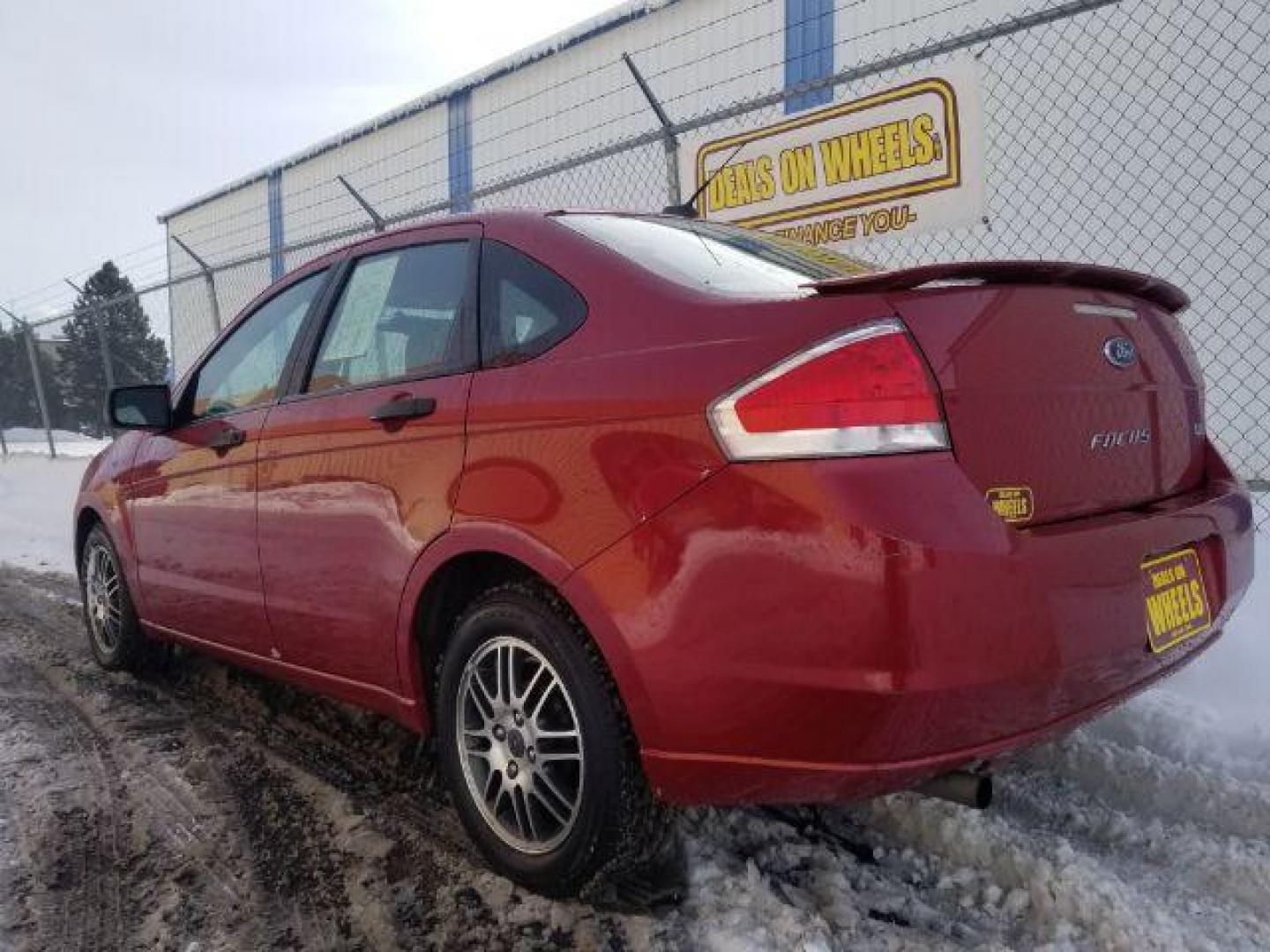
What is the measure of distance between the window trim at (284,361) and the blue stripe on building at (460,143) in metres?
9.44

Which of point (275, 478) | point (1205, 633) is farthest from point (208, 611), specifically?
point (1205, 633)

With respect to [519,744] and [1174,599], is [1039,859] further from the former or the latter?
[519,744]

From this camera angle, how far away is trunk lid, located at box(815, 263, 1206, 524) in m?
1.76

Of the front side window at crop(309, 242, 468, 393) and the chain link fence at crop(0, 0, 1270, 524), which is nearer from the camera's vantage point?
the front side window at crop(309, 242, 468, 393)

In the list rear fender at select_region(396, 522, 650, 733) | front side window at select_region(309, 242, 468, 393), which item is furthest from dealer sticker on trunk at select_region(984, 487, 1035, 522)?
front side window at select_region(309, 242, 468, 393)

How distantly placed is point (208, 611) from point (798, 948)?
2.38 meters

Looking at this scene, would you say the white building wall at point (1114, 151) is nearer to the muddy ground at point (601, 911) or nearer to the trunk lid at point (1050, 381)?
the trunk lid at point (1050, 381)

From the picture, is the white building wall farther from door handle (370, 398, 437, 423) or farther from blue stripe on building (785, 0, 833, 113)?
door handle (370, 398, 437, 423)

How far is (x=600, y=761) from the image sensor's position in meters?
1.97

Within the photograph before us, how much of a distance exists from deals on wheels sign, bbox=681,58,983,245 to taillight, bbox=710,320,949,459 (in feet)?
11.6

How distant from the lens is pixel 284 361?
311cm

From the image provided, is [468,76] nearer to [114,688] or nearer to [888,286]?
[114,688]

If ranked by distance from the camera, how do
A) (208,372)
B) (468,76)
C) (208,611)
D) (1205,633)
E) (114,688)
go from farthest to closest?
(468,76) → (114,688) → (208,372) → (208,611) → (1205,633)

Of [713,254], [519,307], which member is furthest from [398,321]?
[713,254]
